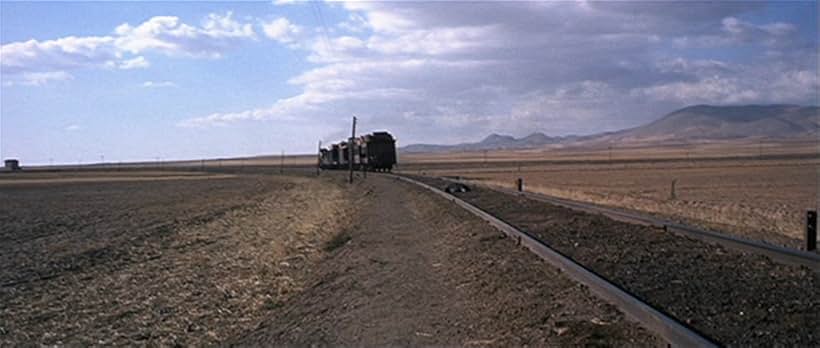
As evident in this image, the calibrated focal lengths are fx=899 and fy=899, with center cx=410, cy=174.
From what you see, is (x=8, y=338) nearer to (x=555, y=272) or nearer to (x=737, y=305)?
(x=555, y=272)

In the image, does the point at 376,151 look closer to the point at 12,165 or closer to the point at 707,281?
the point at 707,281

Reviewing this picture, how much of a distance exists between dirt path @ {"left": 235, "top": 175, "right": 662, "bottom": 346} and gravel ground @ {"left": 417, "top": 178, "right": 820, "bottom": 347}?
2.32 ft

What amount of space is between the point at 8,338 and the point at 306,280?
213 inches

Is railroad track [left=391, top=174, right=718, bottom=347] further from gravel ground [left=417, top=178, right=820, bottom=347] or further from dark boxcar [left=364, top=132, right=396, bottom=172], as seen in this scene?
dark boxcar [left=364, top=132, right=396, bottom=172]

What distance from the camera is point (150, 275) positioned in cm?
1452

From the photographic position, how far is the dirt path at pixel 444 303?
859 centimetres

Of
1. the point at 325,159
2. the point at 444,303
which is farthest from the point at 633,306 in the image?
the point at 325,159

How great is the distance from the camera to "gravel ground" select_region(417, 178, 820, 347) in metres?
7.87

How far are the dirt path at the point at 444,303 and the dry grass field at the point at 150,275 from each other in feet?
2.48

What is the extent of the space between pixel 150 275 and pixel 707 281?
340 inches

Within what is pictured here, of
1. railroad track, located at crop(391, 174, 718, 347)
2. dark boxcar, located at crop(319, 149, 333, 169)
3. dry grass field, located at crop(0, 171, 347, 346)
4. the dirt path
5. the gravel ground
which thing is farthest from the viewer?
dark boxcar, located at crop(319, 149, 333, 169)

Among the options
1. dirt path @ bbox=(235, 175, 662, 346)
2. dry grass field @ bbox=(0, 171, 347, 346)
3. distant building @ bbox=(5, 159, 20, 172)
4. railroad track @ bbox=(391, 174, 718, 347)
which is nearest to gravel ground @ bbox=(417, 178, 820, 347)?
railroad track @ bbox=(391, 174, 718, 347)

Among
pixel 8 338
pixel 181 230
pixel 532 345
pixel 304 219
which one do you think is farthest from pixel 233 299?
pixel 304 219

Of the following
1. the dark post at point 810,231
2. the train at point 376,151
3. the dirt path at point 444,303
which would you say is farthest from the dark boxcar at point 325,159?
the dark post at point 810,231
